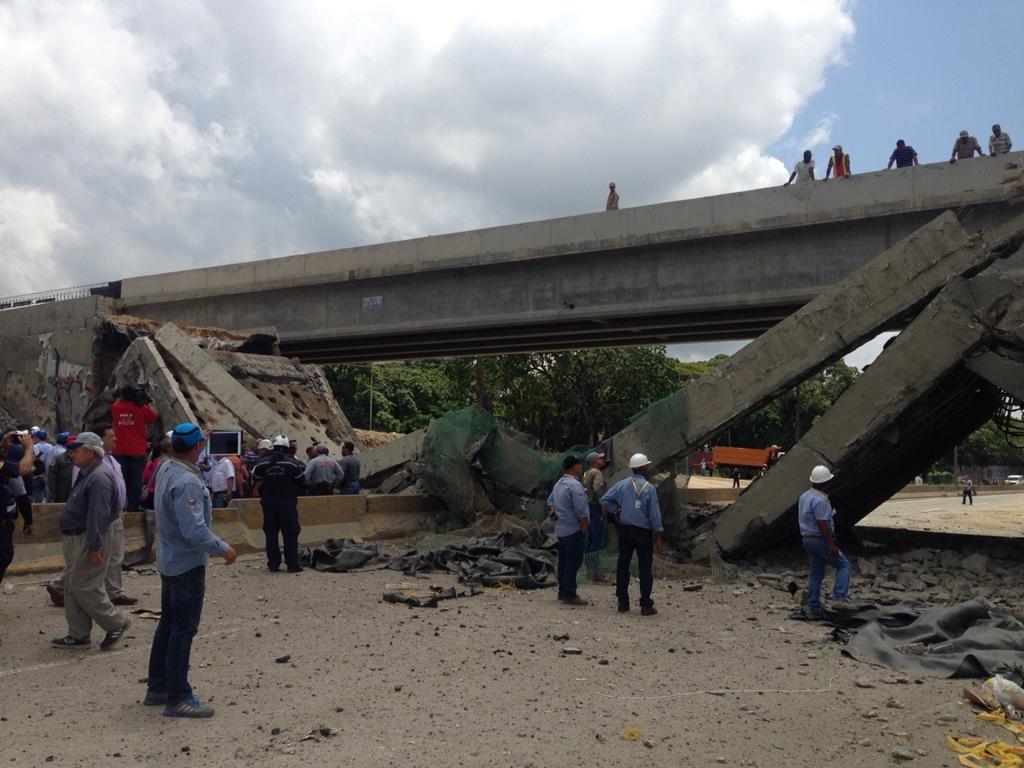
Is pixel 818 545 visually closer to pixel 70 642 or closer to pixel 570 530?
pixel 570 530

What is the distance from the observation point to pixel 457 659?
252 inches

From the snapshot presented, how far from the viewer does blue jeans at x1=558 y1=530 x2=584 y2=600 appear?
8.79 m

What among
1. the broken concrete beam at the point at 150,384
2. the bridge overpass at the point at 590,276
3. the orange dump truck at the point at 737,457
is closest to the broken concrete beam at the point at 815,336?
the bridge overpass at the point at 590,276

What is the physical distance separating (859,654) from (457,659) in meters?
3.07

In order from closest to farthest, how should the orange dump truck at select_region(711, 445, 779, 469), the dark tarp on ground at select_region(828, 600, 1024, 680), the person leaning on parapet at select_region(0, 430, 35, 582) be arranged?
the dark tarp on ground at select_region(828, 600, 1024, 680), the person leaning on parapet at select_region(0, 430, 35, 582), the orange dump truck at select_region(711, 445, 779, 469)

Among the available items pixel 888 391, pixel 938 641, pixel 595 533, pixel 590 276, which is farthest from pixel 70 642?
pixel 590 276

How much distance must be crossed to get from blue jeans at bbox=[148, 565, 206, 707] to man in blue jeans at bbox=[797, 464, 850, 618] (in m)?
5.65

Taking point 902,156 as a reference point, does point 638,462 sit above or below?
below

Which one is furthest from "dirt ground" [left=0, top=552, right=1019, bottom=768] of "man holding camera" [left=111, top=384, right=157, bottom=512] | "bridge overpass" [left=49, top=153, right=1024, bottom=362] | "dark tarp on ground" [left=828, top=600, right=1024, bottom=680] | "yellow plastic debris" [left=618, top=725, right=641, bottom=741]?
"bridge overpass" [left=49, top=153, right=1024, bottom=362]

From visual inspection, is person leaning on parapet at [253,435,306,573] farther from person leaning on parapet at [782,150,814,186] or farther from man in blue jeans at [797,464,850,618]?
person leaning on parapet at [782,150,814,186]

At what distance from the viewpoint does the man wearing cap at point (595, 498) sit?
419 inches

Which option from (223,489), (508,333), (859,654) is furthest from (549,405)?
(859,654)

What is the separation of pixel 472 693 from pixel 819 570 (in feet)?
13.9

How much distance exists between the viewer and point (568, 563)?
8812 mm
